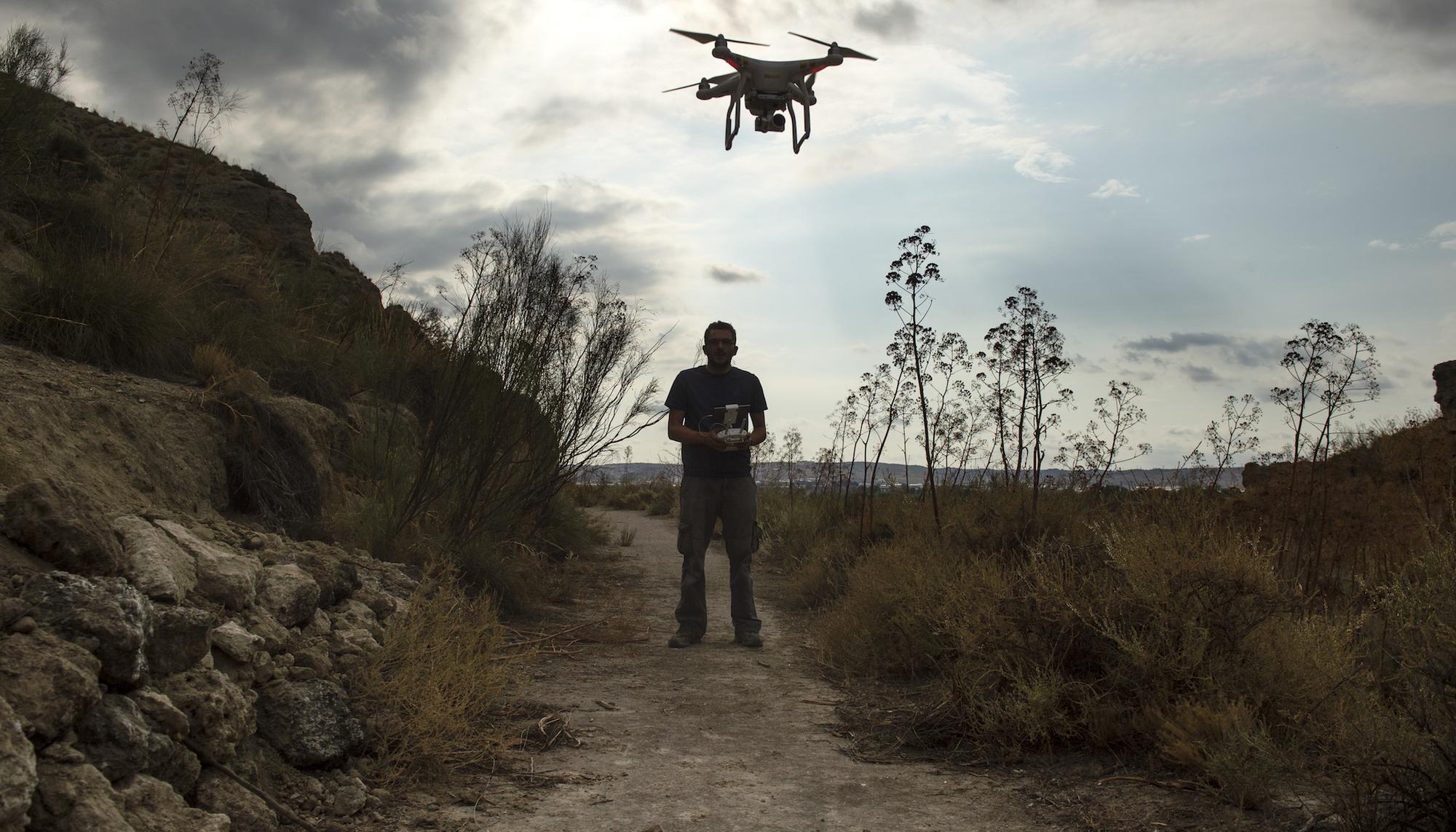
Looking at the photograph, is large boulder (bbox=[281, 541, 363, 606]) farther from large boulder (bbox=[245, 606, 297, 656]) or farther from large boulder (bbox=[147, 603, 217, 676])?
large boulder (bbox=[147, 603, 217, 676])

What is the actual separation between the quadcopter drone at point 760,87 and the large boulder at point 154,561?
19.0ft

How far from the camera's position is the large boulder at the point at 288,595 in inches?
155

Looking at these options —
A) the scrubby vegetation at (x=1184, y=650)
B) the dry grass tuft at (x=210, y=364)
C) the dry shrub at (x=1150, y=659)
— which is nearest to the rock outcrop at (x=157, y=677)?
the scrubby vegetation at (x=1184, y=650)

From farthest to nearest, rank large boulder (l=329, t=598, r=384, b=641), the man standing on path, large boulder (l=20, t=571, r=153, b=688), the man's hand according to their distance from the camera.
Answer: the man standing on path
the man's hand
large boulder (l=329, t=598, r=384, b=641)
large boulder (l=20, t=571, r=153, b=688)

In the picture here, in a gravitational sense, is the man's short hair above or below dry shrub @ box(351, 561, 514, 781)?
above

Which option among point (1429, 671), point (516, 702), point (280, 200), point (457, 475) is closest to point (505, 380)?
point (457, 475)

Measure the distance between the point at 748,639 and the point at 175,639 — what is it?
13.1ft

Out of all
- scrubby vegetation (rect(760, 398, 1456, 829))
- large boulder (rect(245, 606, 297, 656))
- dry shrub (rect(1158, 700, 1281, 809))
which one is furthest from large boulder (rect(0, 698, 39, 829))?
dry shrub (rect(1158, 700, 1281, 809))

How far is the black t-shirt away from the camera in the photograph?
6.51 m

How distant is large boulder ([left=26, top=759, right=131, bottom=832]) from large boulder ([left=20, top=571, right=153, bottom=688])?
353 mm

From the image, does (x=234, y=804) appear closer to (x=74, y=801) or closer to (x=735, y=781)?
(x=74, y=801)

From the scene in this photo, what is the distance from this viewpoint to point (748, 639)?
21.4 feet

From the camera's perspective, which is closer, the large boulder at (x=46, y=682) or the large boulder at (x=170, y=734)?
the large boulder at (x=46, y=682)

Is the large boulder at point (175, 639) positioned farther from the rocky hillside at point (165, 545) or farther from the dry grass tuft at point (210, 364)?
the dry grass tuft at point (210, 364)
